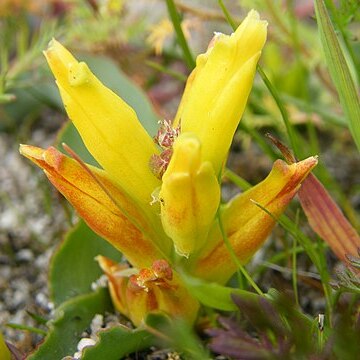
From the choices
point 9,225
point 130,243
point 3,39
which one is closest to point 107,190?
point 130,243

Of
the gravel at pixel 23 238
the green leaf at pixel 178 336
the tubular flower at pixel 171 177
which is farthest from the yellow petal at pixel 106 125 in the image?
the gravel at pixel 23 238

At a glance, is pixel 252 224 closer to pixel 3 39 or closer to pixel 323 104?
pixel 323 104

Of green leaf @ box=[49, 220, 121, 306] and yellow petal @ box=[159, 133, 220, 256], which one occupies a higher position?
yellow petal @ box=[159, 133, 220, 256]

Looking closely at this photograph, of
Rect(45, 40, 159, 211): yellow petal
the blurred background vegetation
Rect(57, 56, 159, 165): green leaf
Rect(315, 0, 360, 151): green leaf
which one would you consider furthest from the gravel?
Rect(315, 0, 360, 151): green leaf

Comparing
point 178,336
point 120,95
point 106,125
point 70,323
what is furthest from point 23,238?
point 178,336

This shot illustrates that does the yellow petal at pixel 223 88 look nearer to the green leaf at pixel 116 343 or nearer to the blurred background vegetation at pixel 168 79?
the green leaf at pixel 116 343

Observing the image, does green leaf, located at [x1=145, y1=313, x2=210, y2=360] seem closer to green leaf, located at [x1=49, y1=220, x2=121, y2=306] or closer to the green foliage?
the green foliage

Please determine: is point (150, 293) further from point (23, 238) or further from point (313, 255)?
point (23, 238)
